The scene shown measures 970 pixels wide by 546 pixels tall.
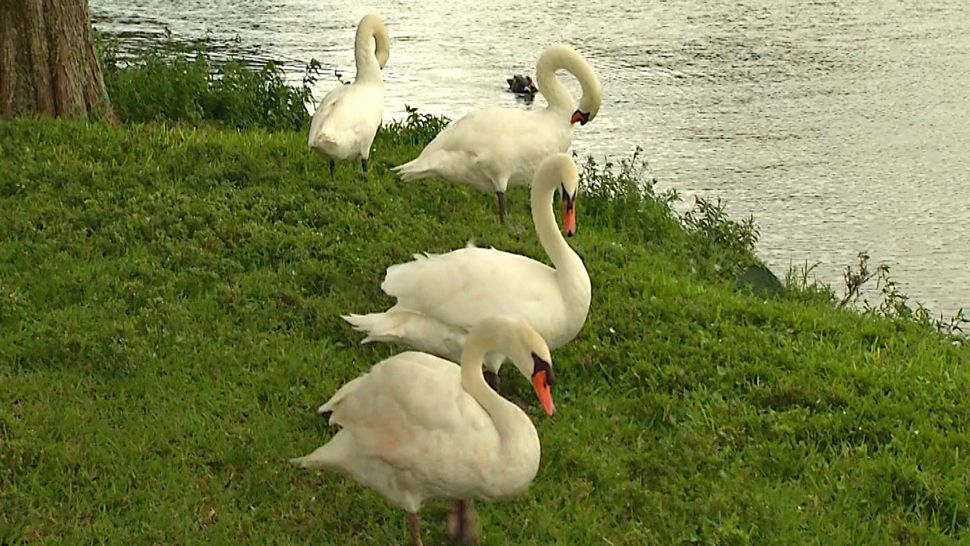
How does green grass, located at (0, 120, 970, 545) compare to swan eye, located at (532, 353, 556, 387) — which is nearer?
swan eye, located at (532, 353, 556, 387)

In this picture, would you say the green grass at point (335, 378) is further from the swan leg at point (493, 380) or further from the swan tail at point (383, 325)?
the swan tail at point (383, 325)

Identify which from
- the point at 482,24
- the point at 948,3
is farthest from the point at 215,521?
the point at 948,3

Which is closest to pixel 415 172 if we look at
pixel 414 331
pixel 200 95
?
pixel 414 331

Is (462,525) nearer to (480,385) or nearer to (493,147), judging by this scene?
(480,385)

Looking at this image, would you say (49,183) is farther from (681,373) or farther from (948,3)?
(948,3)

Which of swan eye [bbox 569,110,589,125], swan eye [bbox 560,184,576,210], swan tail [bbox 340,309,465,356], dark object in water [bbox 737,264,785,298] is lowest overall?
dark object in water [bbox 737,264,785,298]

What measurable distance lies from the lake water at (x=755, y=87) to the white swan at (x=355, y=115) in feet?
12.3

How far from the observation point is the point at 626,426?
5.97 meters

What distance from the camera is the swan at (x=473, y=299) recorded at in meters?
5.85

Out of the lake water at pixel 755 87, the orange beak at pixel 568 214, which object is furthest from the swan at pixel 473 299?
the lake water at pixel 755 87

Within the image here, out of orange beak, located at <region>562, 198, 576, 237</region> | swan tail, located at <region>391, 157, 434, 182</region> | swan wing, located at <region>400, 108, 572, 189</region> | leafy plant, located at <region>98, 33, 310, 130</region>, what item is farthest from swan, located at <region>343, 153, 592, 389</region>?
leafy plant, located at <region>98, 33, 310, 130</region>

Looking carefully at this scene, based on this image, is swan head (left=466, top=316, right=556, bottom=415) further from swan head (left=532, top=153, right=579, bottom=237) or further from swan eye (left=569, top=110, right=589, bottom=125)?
swan eye (left=569, top=110, right=589, bottom=125)

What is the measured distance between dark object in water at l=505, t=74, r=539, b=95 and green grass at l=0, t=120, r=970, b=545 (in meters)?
7.42

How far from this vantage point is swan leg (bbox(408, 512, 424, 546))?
4840mm
